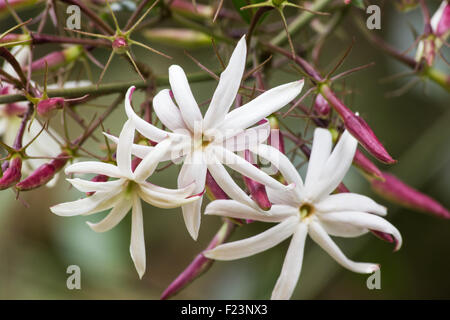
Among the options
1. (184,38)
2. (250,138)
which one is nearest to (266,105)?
(250,138)

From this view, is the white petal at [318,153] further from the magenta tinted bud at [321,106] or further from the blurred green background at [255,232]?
the blurred green background at [255,232]

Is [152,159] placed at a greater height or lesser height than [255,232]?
lesser

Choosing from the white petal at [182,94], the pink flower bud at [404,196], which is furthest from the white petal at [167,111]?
the pink flower bud at [404,196]

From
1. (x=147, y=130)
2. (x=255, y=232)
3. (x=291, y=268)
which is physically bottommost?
(x=291, y=268)

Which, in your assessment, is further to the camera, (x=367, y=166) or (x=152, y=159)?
(x=367, y=166)

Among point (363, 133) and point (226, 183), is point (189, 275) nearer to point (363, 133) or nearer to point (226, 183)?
point (226, 183)

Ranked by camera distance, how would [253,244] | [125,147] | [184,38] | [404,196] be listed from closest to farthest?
[125,147]
[253,244]
[404,196]
[184,38]

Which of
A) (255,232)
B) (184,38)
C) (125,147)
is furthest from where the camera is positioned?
A: (255,232)

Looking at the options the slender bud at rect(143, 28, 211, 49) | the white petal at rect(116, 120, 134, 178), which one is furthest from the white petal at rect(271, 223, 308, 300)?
the slender bud at rect(143, 28, 211, 49)
